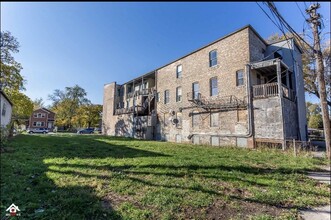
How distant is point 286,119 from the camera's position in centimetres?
1359

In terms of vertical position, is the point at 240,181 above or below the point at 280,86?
below

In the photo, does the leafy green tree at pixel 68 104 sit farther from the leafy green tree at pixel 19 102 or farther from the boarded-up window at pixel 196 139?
the boarded-up window at pixel 196 139

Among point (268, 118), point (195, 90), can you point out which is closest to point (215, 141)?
point (268, 118)

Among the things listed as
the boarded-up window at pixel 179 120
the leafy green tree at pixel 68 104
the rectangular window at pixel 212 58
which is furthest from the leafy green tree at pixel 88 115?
the rectangular window at pixel 212 58

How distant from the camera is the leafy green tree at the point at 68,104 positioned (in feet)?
186

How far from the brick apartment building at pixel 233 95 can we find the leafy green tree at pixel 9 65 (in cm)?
1597

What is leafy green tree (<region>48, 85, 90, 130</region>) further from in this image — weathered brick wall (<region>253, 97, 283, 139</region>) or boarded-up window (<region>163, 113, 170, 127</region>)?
weathered brick wall (<region>253, 97, 283, 139</region>)

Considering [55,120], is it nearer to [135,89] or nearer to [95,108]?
[95,108]

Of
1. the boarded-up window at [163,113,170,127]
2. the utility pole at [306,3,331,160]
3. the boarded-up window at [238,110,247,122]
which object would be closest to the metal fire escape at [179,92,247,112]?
the boarded-up window at [238,110,247,122]

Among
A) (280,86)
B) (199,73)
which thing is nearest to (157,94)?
(199,73)

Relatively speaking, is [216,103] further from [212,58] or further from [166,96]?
[166,96]

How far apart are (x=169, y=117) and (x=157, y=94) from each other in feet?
13.1

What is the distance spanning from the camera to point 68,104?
2258 inches

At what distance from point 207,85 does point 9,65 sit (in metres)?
22.3
